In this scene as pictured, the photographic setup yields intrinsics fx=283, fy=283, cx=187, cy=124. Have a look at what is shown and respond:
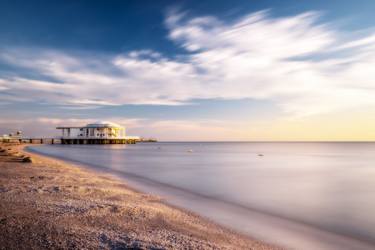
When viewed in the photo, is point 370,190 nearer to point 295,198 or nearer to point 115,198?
point 295,198

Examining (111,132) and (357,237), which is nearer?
(357,237)

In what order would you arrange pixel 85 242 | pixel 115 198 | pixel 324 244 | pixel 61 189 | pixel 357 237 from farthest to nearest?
pixel 61 189
pixel 115 198
pixel 357 237
pixel 324 244
pixel 85 242

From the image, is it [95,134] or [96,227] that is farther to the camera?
[95,134]

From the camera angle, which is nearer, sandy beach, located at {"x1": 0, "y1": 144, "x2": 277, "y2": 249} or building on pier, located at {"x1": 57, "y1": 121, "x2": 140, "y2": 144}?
sandy beach, located at {"x1": 0, "y1": 144, "x2": 277, "y2": 249}

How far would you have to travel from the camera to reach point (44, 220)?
602 centimetres

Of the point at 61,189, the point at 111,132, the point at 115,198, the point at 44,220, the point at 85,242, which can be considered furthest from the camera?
the point at 111,132

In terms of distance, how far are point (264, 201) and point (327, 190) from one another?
5.50m

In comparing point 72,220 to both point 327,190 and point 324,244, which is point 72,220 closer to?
point 324,244

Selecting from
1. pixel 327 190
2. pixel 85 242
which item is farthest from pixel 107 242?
pixel 327 190

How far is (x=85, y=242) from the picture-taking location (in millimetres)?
4953

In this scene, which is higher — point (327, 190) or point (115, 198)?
point (115, 198)

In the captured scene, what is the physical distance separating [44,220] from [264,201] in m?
8.74

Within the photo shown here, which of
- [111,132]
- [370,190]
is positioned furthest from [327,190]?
[111,132]

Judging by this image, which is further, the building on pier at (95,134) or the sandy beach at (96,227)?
the building on pier at (95,134)
